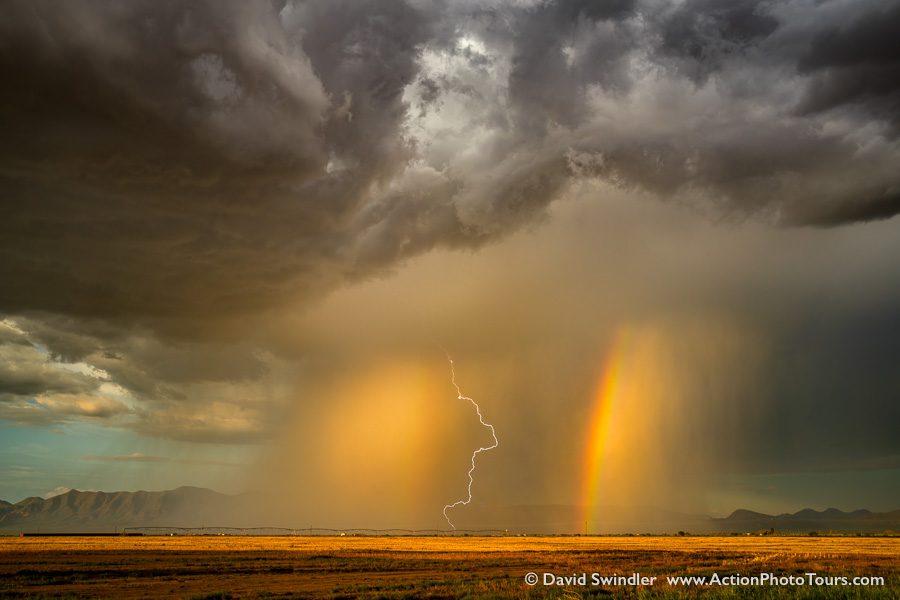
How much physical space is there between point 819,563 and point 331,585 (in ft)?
121

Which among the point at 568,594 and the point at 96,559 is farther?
the point at 96,559

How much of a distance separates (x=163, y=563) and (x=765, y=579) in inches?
1963

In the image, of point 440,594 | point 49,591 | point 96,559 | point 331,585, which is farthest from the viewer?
point 96,559

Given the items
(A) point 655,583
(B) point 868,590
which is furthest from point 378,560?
(B) point 868,590

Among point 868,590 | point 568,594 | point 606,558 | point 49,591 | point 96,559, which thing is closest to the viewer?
point 868,590

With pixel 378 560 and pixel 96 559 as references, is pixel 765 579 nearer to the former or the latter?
pixel 378 560

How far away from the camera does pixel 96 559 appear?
2456 inches

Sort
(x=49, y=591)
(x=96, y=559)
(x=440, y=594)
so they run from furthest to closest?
1. (x=96, y=559)
2. (x=49, y=591)
3. (x=440, y=594)

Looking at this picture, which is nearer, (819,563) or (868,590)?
(868,590)

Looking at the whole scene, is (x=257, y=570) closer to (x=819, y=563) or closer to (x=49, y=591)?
(x=49, y=591)

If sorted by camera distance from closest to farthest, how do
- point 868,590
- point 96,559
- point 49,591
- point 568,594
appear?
point 868,590 < point 568,594 < point 49,591 < point 96,559

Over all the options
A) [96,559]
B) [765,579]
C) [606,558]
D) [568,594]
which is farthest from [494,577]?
[96,559]

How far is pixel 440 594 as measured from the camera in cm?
3353

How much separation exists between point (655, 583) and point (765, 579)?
626 centimetres
